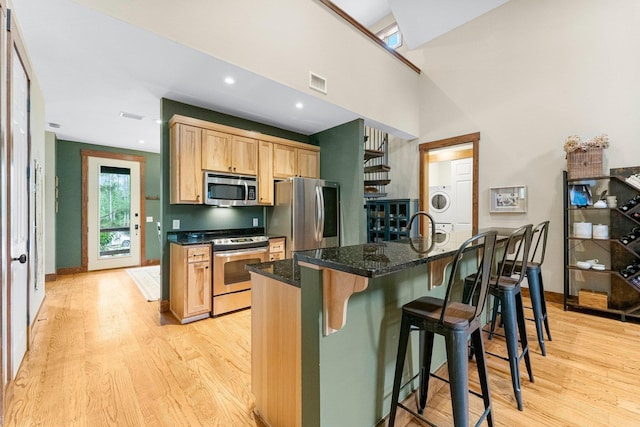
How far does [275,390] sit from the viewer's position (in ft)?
4.97

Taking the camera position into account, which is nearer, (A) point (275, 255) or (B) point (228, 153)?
(B) point (228, 153)

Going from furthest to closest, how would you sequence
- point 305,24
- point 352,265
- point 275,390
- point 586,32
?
point 586,32 → point 305,24 → point 275,390 → point 352,265

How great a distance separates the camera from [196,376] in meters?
2.12

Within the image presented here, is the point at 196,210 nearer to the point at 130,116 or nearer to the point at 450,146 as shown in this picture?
the point at 130,116

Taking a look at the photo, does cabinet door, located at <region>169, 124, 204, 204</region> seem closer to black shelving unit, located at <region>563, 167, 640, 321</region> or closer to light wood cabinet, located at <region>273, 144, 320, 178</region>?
light wood cabinet, located at <region>273, 144, 320, 178</region>

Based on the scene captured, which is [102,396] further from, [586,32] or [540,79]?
[586,32]

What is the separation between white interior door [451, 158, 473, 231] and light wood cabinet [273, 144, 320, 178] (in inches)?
138

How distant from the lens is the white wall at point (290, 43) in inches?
88.6

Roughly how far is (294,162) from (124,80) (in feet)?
7.46

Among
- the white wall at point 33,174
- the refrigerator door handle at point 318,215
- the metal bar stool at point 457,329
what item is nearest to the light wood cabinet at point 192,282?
the white wall at point 33,174

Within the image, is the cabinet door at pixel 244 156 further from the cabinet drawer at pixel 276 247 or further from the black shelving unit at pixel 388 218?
the black shelving unit at pixel 388 218

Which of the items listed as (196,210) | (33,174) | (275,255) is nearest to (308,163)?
(275,255)

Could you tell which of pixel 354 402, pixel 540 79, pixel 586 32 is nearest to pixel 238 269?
pixel 354 402

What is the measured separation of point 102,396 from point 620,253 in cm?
520
